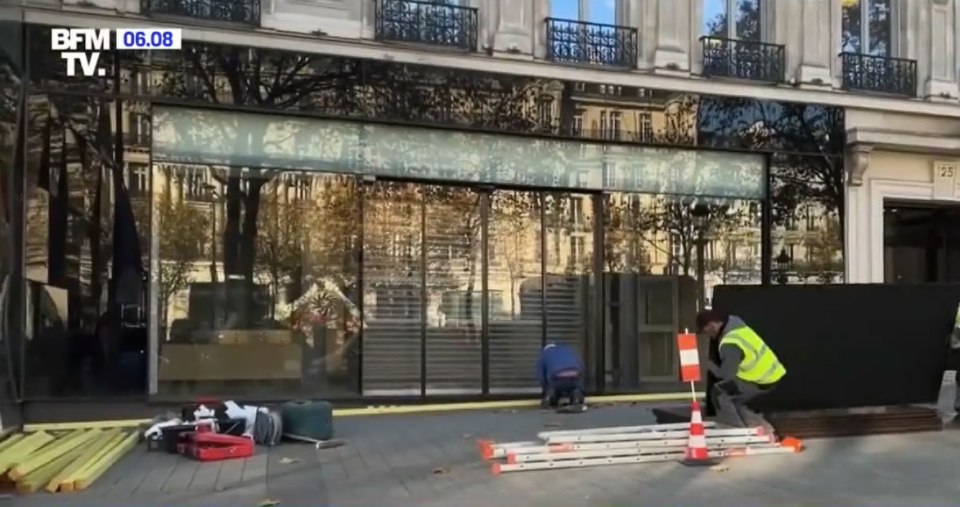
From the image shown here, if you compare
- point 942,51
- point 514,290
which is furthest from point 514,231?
point 942,51

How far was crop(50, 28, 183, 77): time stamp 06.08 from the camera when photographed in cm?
1202

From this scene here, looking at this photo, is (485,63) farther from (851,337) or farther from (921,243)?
(921,243)

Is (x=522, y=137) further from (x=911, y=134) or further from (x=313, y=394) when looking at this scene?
(x=911, y=134)

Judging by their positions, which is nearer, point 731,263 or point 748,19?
point 731,263

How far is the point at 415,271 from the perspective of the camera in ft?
46.9

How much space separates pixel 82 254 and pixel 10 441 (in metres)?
2.74

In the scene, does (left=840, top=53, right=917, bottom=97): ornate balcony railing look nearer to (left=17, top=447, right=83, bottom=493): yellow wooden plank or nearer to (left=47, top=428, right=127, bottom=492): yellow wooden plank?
(left=47, top=428, right=127, bottom=492): yellow wooden plank

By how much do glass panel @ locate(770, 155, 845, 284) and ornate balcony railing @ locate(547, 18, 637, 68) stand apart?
3222 mm

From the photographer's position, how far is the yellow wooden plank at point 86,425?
11477mm

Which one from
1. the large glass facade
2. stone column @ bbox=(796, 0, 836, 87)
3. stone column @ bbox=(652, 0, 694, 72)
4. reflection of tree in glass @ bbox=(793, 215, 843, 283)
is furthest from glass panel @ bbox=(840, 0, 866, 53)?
stone column @ bbox=(652, 0, 694, 72)

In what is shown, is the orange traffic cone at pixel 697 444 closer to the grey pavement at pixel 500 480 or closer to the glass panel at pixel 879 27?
the grey pavement at pixel 500 480

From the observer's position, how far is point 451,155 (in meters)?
14.3

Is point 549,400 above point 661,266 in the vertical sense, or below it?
below

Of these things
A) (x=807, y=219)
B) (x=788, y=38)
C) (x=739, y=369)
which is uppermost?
(x=788, y=38)
